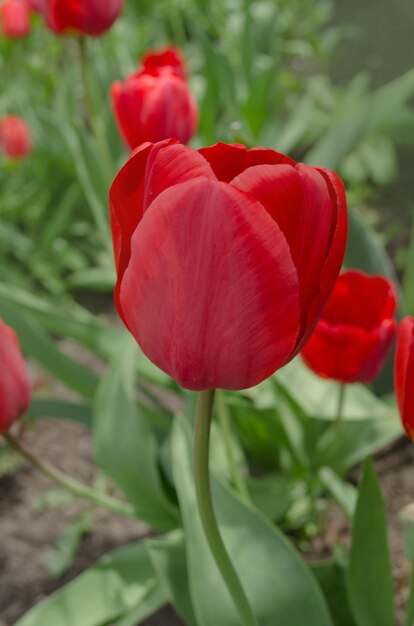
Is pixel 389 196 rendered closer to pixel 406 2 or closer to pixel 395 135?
pixel 395 135

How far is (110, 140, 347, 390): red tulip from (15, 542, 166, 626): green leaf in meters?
0.67

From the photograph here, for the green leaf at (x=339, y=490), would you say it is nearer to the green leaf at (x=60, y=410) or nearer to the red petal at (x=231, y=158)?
the green leaf at (x=60, y=410)

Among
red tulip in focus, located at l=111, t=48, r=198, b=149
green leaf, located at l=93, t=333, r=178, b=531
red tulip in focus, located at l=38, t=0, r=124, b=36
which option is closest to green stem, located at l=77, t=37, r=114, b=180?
red tulip in focus, located at l=38, t=0, r=124, b=36

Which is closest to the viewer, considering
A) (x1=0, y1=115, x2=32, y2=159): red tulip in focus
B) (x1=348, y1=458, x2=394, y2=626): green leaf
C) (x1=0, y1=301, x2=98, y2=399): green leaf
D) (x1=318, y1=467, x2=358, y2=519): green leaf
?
(x1=348, y1=458, x2=394, y2=626): green leaf

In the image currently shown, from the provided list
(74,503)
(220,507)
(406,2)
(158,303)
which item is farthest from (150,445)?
(406,2)

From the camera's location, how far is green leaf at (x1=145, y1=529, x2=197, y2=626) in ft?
3.27

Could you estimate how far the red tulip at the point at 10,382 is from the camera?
824 millimetres

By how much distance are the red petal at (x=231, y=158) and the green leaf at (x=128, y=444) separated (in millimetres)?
613

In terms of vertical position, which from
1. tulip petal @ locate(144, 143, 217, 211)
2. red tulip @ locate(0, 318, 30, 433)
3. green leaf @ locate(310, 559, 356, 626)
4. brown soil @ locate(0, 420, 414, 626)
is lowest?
brown soil @ locate(0, 420, 414, 626)

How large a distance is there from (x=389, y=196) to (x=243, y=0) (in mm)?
647

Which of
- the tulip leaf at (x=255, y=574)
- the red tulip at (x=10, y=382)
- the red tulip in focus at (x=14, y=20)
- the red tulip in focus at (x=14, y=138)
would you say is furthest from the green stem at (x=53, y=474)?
the red tulip in focus at (x=14, y=20)

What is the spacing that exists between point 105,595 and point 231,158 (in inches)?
30.6

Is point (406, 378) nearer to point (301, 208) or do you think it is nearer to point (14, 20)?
point (301, 208)

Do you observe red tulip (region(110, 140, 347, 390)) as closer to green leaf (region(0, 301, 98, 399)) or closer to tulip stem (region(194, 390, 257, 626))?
tulip stem (region(194, 390, 257, 626))
